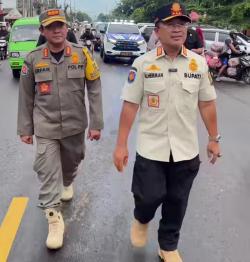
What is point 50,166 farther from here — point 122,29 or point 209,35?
point 122,29

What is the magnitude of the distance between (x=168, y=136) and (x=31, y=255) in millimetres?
Result: 1436

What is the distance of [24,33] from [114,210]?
12856mm

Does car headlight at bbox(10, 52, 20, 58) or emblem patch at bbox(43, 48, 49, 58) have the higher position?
emblem patch at bbox(43, 48, 49, 58)

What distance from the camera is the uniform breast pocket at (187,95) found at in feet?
10.8

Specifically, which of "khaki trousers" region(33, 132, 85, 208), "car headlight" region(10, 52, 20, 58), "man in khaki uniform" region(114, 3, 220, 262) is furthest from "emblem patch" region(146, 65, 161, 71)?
"car headlight" region(10, 52, 20, 58)

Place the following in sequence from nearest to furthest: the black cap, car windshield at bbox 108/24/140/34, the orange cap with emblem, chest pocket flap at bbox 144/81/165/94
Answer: the black cap, chest pocket flap at bbox 144/81/165/94, the orange cap with emblem, car windshield at bbox 108/24/140/34

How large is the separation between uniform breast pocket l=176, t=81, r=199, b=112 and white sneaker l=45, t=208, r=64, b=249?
1.45 m

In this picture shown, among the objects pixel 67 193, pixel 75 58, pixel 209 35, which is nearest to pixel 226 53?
pixel 209 35

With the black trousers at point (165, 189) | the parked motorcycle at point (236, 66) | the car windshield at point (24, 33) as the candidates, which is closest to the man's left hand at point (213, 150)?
the black trousers at point (165, 189)

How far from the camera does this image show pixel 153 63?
3262 mm

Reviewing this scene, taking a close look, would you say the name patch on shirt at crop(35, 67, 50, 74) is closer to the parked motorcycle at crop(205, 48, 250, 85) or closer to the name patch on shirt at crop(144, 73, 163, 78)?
the name patch on shirt at crop(144, 73, 163, 78)

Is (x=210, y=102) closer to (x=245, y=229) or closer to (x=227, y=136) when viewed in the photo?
(x=245, y=229)

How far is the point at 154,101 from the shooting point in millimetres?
3314

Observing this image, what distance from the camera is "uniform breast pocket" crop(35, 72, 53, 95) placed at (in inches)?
153
